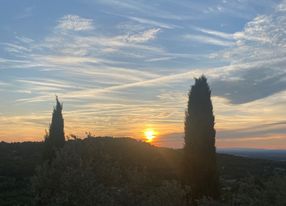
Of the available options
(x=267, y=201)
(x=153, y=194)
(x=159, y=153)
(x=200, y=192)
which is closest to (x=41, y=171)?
(x=153, y=194)

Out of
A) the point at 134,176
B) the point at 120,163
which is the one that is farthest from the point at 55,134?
the point at 134,176

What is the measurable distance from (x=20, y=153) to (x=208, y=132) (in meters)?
58.6

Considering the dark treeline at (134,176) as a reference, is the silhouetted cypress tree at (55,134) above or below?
above

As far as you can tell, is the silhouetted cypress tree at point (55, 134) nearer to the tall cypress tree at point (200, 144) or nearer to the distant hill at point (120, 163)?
the distant hill at point (120, 163)

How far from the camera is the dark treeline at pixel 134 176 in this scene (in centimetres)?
1500

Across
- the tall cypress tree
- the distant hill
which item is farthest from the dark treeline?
the distant hill

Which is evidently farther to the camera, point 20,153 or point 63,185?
point 20,153

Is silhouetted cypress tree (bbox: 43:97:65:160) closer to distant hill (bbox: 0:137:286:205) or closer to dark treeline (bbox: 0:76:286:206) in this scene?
dark treeline (bbox: 0:76:286:206)

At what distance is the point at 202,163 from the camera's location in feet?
109

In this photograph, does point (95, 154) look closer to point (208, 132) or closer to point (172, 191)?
point (172, 191)

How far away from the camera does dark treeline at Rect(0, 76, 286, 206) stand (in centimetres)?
1500

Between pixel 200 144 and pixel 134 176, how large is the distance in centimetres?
1738

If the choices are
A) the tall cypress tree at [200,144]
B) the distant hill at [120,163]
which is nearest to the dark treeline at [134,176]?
the tall cypress tree at [200,144]

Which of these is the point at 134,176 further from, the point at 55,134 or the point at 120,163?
the point at 55,134
